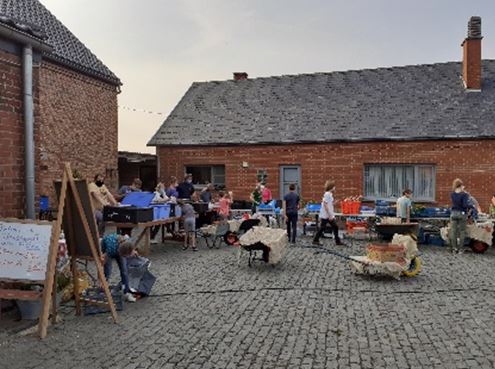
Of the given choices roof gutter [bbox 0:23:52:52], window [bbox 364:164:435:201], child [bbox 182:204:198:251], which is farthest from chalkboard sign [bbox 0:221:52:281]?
window [bbox 364:164:435:201]

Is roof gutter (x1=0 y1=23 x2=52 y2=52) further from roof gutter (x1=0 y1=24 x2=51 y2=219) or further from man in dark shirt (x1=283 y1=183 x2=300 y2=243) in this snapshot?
man in dark shirt (x1=283 y1=183 x2=300 y2=243)

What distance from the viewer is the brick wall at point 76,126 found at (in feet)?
62.1

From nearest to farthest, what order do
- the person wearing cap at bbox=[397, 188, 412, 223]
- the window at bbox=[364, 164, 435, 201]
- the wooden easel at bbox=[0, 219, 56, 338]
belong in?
the wooden easel at bbox=[0, 219, 56, 338], the person wearing cap at bbox=[397, 188, 412, 223], the window at bbox=[364, 164, 435, 201]

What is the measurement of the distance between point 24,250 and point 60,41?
668 inches

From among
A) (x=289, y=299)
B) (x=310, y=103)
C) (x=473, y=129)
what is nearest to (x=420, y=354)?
(x=289, y=299)

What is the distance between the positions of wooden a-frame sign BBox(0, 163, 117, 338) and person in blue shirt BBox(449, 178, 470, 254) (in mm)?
9609

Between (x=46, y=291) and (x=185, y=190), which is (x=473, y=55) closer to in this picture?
(x=185, y=190)

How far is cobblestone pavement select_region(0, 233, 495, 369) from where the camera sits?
18.4ft

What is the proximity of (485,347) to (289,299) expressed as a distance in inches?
125

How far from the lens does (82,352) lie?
579 centimetres

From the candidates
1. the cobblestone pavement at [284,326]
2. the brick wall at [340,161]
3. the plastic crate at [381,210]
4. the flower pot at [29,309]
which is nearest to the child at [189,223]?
the cobblestone pavement at [284,326]

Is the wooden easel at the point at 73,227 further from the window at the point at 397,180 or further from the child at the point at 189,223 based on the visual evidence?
the window at the point at 397,180

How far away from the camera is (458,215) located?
43.0 ft

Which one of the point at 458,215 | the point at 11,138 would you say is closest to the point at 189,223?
the point at 11,138
